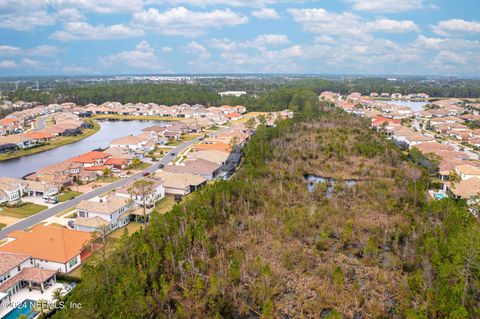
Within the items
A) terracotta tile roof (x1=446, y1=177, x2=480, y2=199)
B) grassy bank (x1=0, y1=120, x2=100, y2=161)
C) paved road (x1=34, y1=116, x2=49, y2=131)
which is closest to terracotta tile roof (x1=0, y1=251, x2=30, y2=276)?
terracotta tile roof (x1=446, y1=177, x2=480, y2=199)

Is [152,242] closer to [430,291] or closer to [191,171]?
[430,291]

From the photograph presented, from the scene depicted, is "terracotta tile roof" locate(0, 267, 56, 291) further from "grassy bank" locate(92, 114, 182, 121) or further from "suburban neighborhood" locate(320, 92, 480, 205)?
"grassy bank" locate(92, 114, 182, 121)

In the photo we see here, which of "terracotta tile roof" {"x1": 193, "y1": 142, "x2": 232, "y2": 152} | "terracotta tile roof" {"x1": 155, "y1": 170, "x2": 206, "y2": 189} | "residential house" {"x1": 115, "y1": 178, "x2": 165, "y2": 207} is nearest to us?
"residential house" {"x1": 115, "y1": 178, "x2": 165, "y2": 207}

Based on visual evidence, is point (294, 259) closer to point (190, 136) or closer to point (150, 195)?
point (150, 195)

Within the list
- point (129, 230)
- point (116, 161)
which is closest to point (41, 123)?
point (116, 161)

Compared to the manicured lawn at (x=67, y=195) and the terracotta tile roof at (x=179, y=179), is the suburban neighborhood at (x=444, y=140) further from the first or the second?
the manicured lawn at (x=67, y=195)
